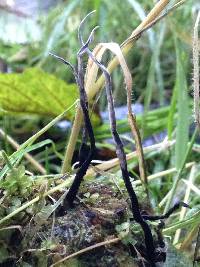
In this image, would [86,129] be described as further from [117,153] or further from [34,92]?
[34,92]

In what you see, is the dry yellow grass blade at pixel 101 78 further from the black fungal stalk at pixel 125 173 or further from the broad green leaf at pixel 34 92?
the broad green leaf at pixel 34 92

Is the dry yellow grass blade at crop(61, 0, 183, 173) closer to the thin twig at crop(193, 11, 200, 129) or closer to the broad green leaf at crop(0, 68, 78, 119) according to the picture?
the thin twig at crop(193, 11, 200, 129)

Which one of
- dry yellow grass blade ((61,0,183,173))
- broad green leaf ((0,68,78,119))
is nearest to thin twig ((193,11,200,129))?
dry yellow grass blade ((61,0,183,173))

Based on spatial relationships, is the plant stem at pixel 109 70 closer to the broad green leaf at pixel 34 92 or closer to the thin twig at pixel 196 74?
the thin twig at pixel 196 74

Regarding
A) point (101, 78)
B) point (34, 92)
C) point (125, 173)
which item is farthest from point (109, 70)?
point (34, 92)

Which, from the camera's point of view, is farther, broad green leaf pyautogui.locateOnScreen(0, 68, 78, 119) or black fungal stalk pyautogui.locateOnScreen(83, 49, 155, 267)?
broad green leaf pyautogui.locateOnScreen(0, 68, 78, 119)

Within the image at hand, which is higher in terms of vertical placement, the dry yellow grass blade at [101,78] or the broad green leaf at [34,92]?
the dry yellow grass blade at [101,78]

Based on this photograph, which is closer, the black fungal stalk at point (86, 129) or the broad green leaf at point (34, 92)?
the black fungal stalk at point (86, 129)

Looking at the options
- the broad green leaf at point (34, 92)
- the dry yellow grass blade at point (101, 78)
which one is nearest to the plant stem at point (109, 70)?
the dry yellow grass blade at point (101, 78)

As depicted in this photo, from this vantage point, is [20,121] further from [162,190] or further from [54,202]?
[54,202]
